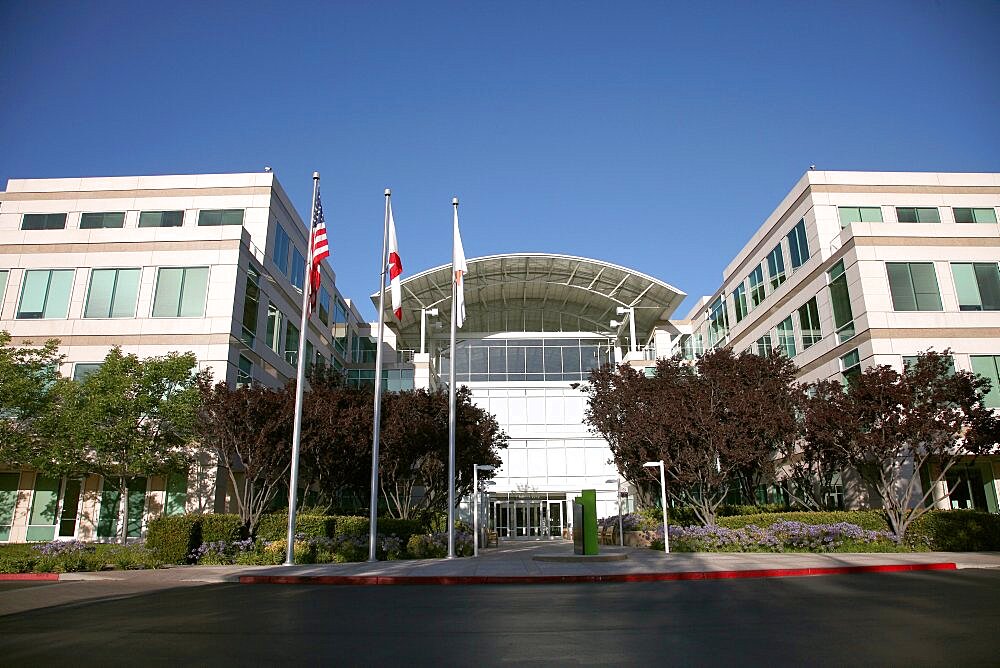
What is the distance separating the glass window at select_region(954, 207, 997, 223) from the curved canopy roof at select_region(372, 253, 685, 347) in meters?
17.9

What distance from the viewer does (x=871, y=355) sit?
91.5 ft

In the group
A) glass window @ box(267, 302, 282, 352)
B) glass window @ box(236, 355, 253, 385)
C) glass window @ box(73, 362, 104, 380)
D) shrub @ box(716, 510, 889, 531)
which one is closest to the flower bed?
shrub @ box(716, 510, 889, 531)

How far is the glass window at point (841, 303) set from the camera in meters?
30.0

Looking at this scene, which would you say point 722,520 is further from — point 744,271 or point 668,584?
point 744,271

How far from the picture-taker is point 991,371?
27906 mm

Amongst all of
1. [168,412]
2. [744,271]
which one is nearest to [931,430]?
[744,271]

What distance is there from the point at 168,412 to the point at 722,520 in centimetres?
1987

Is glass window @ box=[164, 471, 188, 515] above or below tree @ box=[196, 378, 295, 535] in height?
below

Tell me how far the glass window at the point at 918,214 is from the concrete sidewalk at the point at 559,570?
54.1 ft

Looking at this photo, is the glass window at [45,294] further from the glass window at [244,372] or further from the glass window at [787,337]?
the glass window at [787,337]

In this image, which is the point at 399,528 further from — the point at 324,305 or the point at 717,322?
the point at 717,322

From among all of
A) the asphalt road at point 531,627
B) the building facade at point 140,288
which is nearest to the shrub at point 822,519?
the asphalt road at point 531,627

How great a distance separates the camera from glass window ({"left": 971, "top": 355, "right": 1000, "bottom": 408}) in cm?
2733

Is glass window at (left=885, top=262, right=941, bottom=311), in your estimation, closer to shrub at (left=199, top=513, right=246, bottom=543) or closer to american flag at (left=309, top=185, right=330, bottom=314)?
american flag at (left=309, top=185, right=330, bottom=314)
